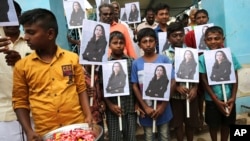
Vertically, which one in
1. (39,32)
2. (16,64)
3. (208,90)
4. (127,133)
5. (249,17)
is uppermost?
(249,17)

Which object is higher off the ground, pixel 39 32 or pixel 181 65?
pixel 39 32

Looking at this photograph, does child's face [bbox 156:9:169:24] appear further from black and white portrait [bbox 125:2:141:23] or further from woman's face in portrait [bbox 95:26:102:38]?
woman's face in portrait [bbox 95:26:102:38]

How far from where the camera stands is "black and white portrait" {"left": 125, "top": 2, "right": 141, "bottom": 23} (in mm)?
4773

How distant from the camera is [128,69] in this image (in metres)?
2.79

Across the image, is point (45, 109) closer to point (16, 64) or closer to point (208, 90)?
point (16, 64)

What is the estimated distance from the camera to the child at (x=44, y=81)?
5.84ft

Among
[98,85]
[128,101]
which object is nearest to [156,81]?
[128,101]

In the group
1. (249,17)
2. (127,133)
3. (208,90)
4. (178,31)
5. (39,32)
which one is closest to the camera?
(39,32)

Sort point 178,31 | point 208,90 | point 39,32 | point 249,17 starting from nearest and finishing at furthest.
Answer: point 39,32 < point 208,90 < point 178,31 < point 249,17

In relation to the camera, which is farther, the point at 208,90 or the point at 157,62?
the point at 208,90

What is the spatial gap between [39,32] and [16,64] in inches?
11.0

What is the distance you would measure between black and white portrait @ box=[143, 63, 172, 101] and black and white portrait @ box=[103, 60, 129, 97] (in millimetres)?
198

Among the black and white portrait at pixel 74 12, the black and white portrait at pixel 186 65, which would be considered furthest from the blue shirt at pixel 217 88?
the black and white portrait at pixel 74 12

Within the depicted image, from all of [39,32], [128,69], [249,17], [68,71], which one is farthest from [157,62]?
[249,17]
